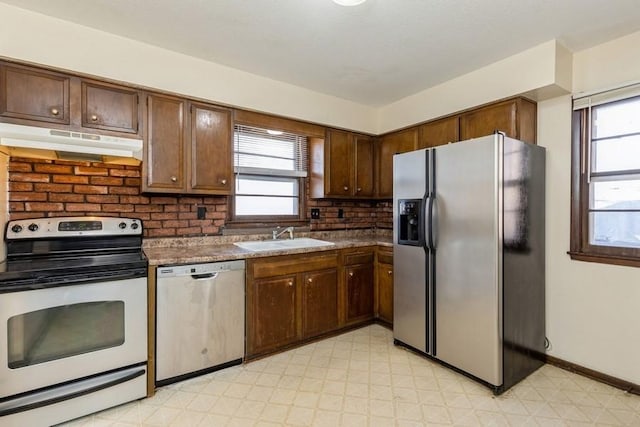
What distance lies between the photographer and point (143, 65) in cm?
234

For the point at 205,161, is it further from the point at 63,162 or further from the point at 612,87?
the point at 612,87

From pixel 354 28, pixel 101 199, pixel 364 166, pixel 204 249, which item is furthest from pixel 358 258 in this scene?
pixel 101 199

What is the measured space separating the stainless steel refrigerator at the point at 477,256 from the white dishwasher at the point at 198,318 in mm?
1416

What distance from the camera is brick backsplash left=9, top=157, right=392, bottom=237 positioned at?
2176 millimetres

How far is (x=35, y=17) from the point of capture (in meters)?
1.98

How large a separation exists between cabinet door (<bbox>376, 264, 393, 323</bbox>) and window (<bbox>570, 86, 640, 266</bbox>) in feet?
4.92

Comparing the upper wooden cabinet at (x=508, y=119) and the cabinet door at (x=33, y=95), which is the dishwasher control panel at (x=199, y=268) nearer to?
the cabinet door at (x=33, y=95)

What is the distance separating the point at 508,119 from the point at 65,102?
3.23 meters

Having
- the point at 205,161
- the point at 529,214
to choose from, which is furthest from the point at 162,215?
the point at 529,214

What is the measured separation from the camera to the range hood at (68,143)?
1.72 meters

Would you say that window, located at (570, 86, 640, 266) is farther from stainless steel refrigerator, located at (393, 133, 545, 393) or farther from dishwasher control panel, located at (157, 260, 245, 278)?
dishwasher control panel, located at (157, 260, 245, 278)

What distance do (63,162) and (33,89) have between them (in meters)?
0.51

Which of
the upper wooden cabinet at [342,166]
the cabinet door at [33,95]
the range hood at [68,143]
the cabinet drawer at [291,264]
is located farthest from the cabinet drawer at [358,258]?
the cabinet door at [33,95]

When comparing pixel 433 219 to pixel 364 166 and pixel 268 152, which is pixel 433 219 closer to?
pixel 364 166
